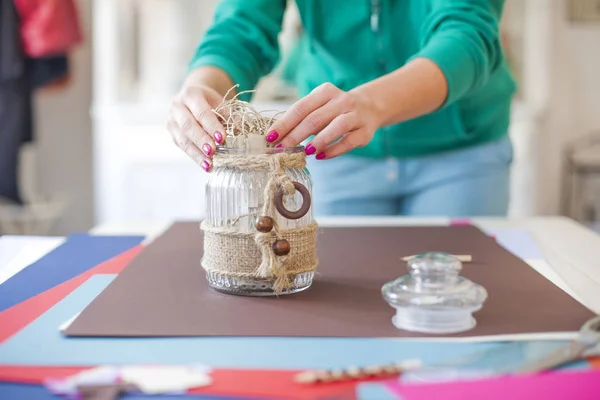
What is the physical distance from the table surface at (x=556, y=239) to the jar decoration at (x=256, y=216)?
0.31 m

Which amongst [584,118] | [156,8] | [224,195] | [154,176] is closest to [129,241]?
[224,195]

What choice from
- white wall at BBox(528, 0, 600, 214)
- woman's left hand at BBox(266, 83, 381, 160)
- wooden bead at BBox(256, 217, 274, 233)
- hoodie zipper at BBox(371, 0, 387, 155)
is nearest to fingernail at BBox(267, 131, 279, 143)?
woman's left hand at BBox(266, 83, 381, 160)

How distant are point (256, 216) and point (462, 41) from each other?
0.48 metres

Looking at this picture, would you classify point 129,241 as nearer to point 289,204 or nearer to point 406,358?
point 289,204

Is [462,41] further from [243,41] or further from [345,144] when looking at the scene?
[243,41]

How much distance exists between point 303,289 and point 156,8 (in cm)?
233

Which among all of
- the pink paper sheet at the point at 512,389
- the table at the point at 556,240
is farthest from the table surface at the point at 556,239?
the pink paper sheet at the point at 512,389

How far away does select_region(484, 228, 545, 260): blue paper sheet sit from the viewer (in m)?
1.07

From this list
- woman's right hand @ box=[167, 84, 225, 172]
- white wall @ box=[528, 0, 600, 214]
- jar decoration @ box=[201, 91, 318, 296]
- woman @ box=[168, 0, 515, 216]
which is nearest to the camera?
jar decoration @ box=[201, 91, 318, 296]

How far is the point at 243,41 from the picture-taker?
133 cm

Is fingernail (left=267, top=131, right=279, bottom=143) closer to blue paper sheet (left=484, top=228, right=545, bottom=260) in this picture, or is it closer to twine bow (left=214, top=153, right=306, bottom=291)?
twine bow (left=214, top=153, right=306, bottom=291)

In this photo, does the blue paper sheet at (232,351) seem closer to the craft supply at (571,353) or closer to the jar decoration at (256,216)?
the craft supply at (571,353)

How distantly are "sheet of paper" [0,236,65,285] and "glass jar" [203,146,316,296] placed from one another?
285 mm

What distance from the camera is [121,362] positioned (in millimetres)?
633
